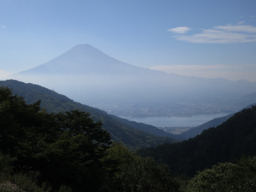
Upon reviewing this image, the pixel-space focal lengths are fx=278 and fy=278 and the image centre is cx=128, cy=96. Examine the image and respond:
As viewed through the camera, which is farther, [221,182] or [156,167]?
[156,167]

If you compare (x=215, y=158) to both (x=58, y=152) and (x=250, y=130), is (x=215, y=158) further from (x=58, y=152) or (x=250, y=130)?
(x=58, y=152)

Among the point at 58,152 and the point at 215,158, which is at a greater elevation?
the point at 58,152

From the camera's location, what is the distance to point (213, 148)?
86312mm

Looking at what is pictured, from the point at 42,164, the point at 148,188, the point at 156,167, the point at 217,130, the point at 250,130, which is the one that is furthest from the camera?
the point at 217,130

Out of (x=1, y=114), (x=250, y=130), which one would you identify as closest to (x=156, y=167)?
(x=1, y=114)

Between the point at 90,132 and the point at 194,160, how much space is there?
204 feet

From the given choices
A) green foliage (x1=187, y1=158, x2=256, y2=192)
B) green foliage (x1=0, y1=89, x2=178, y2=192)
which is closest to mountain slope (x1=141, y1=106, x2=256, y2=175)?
green foliage (x1=0, y1=89, x2=178, y2=192)

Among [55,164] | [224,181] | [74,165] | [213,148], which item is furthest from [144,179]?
[213,148]

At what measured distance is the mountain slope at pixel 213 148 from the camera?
258 feet

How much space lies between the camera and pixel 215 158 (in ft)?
267

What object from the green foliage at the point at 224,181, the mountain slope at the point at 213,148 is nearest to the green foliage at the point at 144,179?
the green foliage at the point at 224,181

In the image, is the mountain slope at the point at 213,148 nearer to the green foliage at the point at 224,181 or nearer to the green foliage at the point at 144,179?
the green foliage at the point at 144,179

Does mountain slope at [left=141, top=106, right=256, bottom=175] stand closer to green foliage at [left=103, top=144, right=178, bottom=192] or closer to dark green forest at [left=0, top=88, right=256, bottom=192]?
dark green forest at [left=0, top=88, right=256, bottom=192]

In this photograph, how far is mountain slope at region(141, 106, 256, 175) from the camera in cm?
7875
